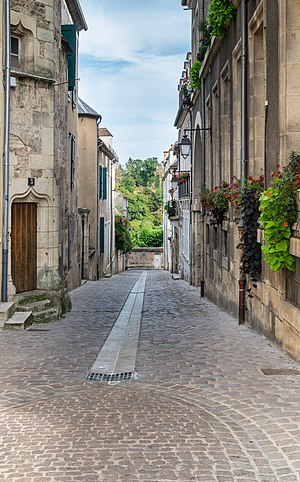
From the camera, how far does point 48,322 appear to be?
38.6 feet

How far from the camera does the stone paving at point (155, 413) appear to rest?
14.5 feet

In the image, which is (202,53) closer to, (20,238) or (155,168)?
(20,238)

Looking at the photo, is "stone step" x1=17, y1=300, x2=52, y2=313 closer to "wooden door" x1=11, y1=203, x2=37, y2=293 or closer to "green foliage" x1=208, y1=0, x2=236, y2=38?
"wooden door" x1=11, y1=203, x2=37, y2=293

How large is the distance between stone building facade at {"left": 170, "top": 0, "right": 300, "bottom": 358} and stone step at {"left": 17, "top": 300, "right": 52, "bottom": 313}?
3.77 metres

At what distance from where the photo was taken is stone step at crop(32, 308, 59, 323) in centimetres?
1155

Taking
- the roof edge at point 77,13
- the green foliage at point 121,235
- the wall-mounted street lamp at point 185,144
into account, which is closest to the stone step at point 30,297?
the wall-mounted street lamp at point 185,144

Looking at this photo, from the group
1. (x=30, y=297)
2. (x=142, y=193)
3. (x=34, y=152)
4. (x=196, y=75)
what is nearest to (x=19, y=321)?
(x=30, y=297)

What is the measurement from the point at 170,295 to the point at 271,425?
1341 centimetres

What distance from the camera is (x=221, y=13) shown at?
12.6 metres

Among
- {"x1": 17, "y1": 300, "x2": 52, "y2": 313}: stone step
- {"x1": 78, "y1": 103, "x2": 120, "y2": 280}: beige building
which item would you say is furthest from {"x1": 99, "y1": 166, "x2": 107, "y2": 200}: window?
{"x1": 17, "y1": 300, "x2": 52, "y2": 313}: stone step

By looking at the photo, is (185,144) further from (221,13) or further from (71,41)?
(221,13)

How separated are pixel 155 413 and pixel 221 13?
953cm

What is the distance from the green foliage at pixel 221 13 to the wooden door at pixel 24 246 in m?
5.57

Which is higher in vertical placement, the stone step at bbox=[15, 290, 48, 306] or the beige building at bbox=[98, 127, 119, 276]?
the beige building at bbox=[98, 127, 119, 276]
